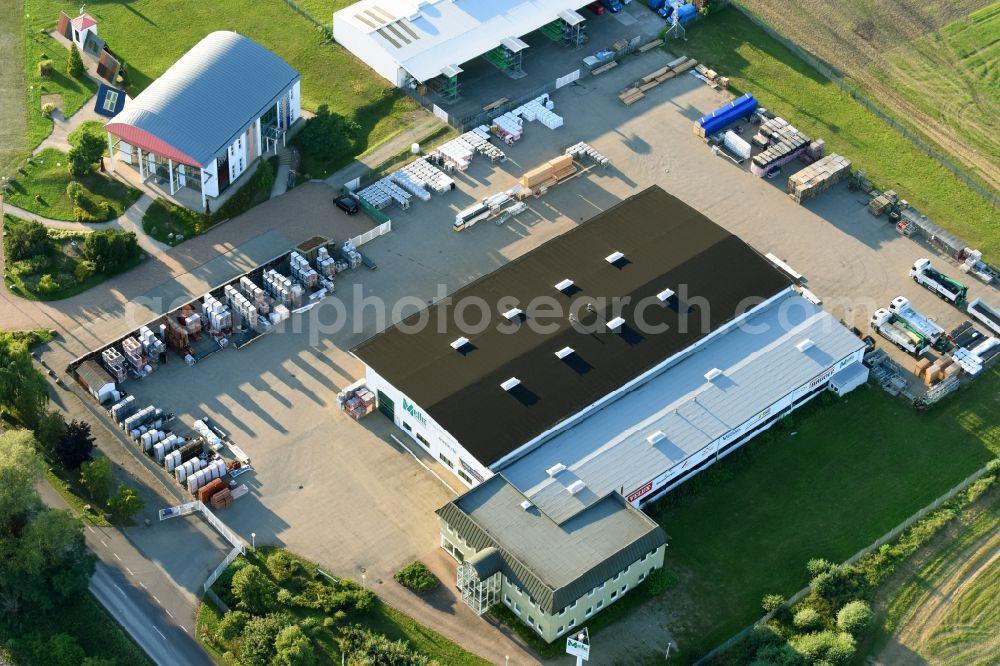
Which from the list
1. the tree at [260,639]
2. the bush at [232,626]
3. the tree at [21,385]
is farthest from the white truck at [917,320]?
the tree at [21,385]

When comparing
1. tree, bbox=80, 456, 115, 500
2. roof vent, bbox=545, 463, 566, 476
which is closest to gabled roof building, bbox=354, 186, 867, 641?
roof vent, bbox=545, 463, 566, 476

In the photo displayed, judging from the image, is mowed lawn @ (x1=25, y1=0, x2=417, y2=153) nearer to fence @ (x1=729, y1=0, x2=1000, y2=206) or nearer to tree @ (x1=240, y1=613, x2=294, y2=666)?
fence @ (x1=729, y1=0, x2=1000, y2=206)

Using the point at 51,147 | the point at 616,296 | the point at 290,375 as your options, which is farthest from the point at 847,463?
the point at 51,147

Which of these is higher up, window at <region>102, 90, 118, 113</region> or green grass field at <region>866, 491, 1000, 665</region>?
green grass field at <region>866, 491, 1000, 665</region>

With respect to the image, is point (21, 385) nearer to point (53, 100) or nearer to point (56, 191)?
point (56, 191)

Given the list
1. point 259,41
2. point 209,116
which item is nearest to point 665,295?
point 209,116

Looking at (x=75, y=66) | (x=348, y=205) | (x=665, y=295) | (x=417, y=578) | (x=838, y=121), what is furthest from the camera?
(x=838, y=121)
